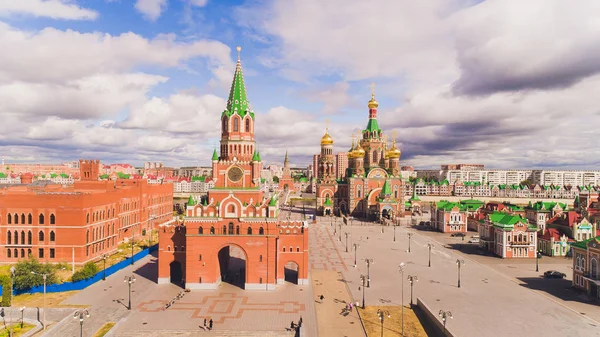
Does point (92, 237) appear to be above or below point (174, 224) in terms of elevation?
below

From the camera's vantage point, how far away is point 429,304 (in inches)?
1324

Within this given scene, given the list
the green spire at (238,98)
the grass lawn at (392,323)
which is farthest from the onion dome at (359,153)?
the grass lawn at (392,323)

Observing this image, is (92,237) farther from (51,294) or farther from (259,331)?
(259,331)

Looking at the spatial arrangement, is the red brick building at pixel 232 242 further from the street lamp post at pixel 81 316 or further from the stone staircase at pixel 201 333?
the street lamp post at pixel 81 316

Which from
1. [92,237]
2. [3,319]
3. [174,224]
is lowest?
[3,319]

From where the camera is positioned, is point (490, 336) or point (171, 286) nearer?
point (490, 336)

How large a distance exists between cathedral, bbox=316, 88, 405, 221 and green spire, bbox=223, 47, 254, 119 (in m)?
51.3

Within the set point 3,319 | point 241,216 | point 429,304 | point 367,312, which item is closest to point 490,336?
point 429,304

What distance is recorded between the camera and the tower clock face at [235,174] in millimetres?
43188

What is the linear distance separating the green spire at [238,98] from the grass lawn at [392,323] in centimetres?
2750

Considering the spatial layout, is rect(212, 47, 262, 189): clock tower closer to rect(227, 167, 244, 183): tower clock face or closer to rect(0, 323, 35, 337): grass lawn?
rect(227, 167, 244, 183): tower clock face

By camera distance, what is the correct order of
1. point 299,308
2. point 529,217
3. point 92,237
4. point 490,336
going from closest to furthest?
1. point 490,336
2. point 299,308
3. point 92,237
4. point 529,217

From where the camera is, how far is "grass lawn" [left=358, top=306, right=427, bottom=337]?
27.9 meters

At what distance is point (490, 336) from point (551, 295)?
14.7m
